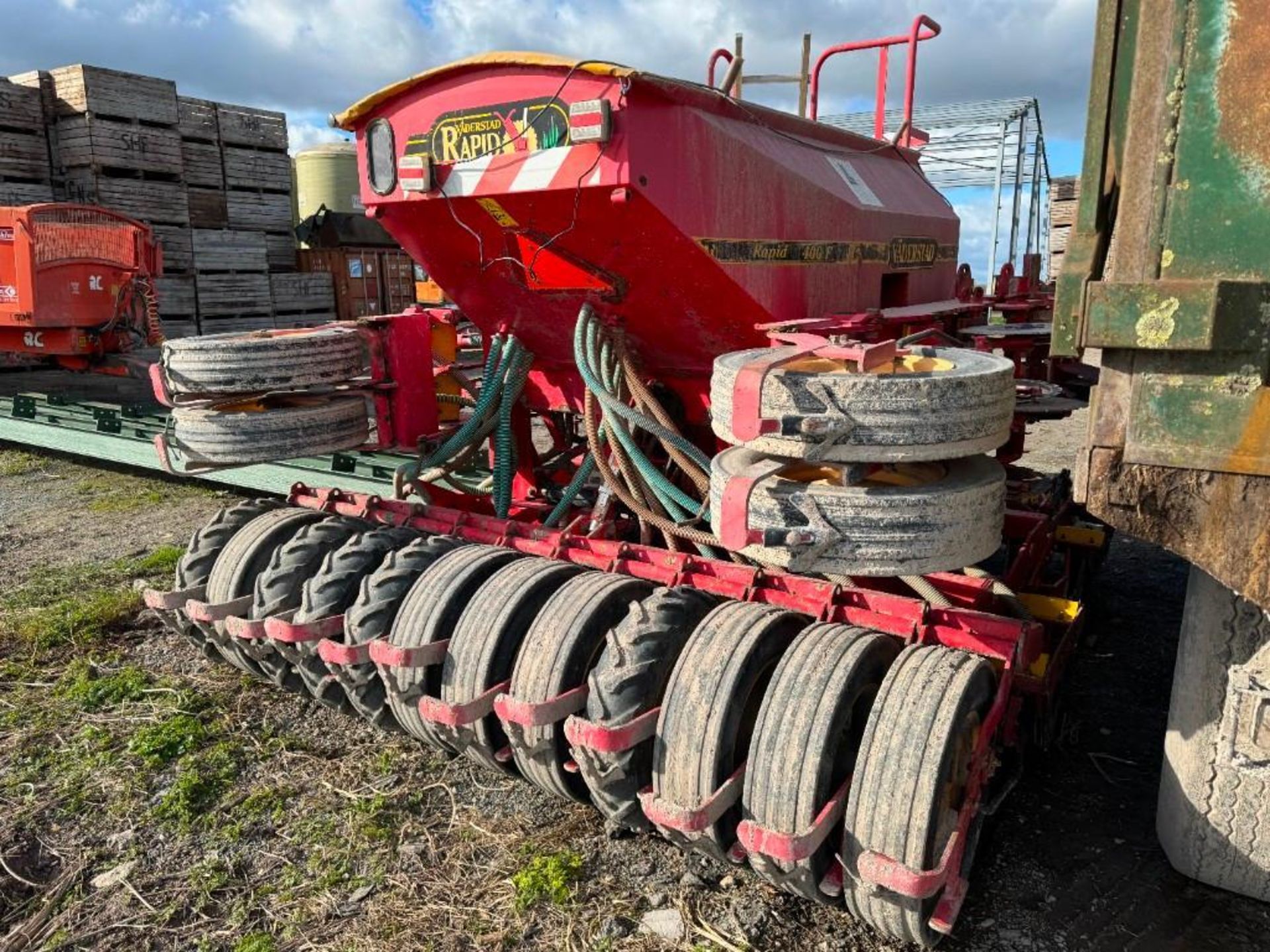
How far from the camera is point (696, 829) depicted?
93.0 inches

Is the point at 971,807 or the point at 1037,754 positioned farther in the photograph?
the point at 1037,754

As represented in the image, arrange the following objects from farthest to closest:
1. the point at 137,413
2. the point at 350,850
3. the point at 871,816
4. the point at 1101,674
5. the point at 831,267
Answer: the point at 137,413
the point at 1101,674
the point at 831,267
the point at 350,850
the point at 871,816

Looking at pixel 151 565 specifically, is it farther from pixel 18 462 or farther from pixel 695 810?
pixel 695 810

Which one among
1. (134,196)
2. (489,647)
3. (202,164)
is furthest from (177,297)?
(489,647)

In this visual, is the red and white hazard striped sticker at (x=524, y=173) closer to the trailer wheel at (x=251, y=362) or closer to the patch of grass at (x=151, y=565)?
the trailer wheel at (x=251, y=362)

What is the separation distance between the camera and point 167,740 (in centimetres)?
336

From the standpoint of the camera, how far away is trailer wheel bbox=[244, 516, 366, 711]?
334 cm

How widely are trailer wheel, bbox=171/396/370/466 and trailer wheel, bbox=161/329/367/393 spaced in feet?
0.31

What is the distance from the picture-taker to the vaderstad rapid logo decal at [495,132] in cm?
297

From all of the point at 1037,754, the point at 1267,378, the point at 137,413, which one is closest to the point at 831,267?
the point at 1037,754

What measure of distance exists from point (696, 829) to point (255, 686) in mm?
2182

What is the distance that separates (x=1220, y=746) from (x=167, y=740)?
327 cm

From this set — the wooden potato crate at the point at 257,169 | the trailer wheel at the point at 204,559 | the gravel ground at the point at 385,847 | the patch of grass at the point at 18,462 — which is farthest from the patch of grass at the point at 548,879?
the wooden potato crate at the point at 257,169

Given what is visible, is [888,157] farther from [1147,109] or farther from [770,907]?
[770,907]
